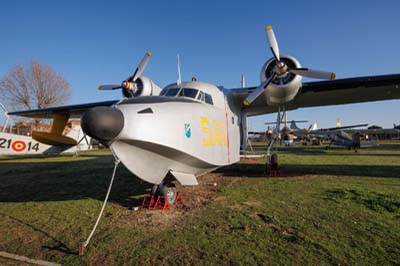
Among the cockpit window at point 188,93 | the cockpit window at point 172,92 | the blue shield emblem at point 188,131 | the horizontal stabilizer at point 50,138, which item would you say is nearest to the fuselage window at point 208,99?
the cockpit window at point 188,93

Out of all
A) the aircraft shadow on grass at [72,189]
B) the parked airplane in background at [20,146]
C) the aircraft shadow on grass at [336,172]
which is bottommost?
the aircraft shadow on grass at [72,189]

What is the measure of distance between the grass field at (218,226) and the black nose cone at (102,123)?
5.70ft

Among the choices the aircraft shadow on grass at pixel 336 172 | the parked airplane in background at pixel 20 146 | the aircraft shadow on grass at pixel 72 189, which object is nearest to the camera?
the aircraft shadow on grass at pixel 72 189

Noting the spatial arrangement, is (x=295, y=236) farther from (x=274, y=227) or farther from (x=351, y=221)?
(x=351, y=221)

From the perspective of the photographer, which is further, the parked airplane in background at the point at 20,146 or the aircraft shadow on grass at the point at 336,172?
the parked airplane in background at the point at 20,146

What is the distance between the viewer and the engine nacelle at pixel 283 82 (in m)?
8.59

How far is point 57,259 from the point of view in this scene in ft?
11.2

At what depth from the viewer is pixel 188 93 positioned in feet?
21.5

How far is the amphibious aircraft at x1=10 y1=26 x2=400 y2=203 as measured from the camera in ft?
12.9

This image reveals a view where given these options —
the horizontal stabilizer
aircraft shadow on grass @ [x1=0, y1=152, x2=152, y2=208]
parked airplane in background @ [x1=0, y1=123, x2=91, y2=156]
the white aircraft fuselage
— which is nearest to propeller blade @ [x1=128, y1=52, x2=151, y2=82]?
the white aircraft fuselage

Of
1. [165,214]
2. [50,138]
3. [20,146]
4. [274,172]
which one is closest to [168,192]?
[165,214]

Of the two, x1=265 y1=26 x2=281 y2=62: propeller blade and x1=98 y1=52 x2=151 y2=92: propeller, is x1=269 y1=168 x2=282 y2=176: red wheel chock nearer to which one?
x1=265 y1=26 x2=281 y2=62: propeller blade

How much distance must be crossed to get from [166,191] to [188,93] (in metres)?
2.62

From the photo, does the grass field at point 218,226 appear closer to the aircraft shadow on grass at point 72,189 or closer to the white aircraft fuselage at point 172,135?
the aircraft shadow on grass at point 72,189
